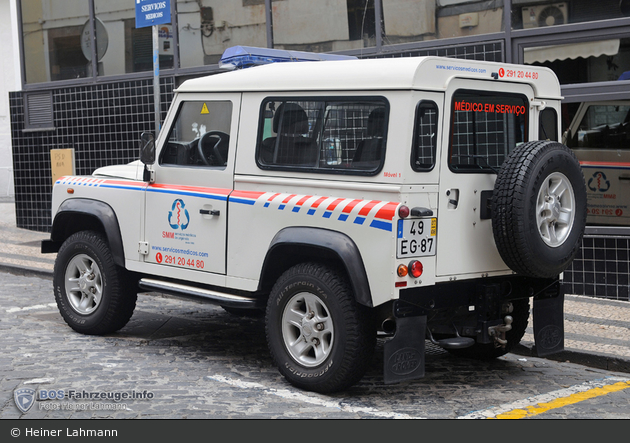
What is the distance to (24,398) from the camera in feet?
17.7

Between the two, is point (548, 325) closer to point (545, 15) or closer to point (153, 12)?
point (545, 15)

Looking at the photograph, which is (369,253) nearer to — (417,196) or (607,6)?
(417,196)

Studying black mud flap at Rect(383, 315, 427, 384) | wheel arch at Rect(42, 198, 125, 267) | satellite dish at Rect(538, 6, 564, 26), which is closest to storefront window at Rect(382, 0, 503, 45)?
satellite dish at Rect(538, 6, 564, 26)

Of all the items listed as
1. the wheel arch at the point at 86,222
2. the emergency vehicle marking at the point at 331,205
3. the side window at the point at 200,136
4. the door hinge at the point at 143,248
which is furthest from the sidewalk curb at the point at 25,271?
the emergency vehicle marking at the point at 331,205

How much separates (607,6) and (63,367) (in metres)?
6.82

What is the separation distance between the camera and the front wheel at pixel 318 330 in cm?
541

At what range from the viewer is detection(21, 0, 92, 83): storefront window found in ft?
47.2

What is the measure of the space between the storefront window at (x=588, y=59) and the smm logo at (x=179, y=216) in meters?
4.94

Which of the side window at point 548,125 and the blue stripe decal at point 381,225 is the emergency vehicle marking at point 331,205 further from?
the side window at point 548,125

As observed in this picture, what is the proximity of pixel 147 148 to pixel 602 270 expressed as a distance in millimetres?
5248

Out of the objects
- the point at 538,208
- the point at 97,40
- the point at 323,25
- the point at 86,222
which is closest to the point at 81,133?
the point at 97,40

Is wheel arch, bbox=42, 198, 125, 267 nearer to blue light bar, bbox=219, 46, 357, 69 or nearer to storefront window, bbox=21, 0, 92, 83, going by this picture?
blue light bar, bbox=219, 46, 357, 69

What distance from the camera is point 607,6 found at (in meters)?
8.96

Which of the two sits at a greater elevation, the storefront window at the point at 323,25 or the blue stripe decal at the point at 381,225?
the storefront window at the point at 323,25
